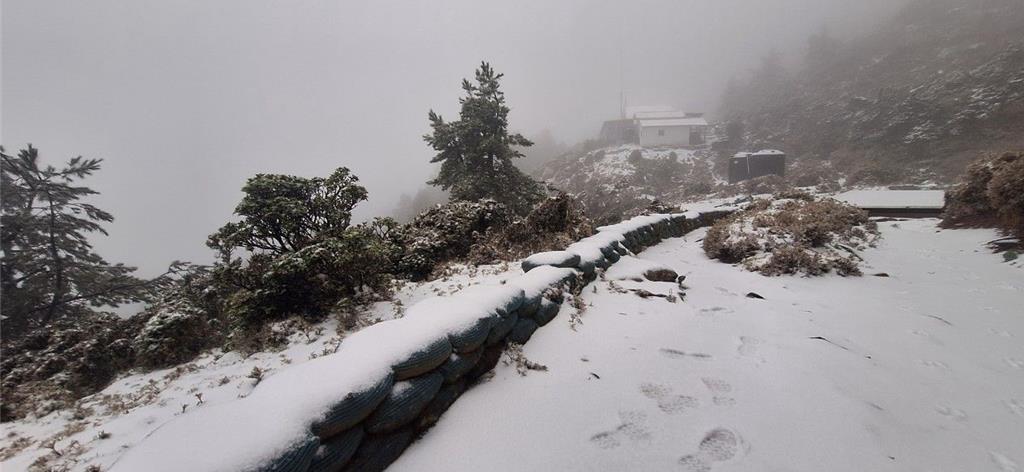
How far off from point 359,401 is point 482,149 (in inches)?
476

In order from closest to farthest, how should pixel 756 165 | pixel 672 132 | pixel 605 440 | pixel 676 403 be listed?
pixel 605 440, pixel 676 403, pixel 756 165, pixel 672 132

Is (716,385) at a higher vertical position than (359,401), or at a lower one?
lower

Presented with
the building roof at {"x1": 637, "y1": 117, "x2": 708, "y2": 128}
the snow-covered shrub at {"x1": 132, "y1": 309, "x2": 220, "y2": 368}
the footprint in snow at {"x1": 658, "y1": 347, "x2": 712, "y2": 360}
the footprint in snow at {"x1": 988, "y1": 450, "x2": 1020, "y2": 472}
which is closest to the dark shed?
the building roof at {"x1": 637, "y1": 117, "x2": 708, "y2": 128}

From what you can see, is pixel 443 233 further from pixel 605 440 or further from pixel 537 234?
pixel 605 440

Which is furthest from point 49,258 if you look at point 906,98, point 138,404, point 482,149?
point 906,98

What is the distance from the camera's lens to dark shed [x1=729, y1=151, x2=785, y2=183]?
90.7 feet

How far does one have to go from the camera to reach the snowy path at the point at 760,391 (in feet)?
6.73

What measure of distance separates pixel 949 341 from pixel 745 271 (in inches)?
119

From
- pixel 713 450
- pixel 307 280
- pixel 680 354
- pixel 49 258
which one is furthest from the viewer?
pixel 49 258

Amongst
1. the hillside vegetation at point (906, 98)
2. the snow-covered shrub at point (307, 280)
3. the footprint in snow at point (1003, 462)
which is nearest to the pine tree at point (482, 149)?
the snow-covered shrub at point (307, 280)

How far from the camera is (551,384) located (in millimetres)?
2836

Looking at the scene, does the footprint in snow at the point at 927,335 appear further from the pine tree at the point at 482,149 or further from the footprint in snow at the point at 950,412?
the pine tree at the point at 482,149

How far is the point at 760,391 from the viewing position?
2.63m

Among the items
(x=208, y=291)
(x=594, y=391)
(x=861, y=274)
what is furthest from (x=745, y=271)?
(x=208, y=291)
